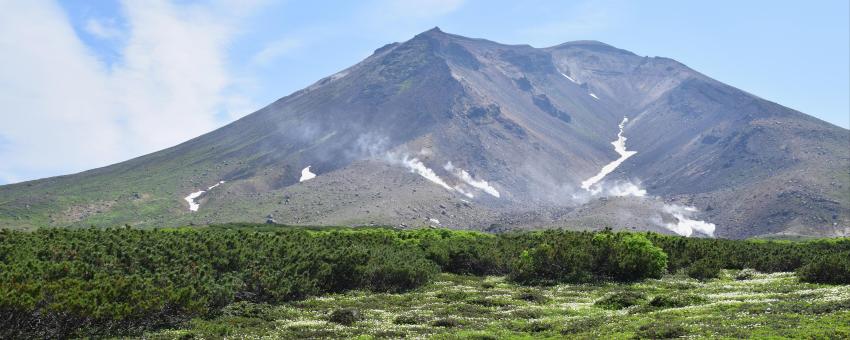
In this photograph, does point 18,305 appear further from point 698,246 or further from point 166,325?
point 698,246

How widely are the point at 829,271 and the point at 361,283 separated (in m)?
36.5

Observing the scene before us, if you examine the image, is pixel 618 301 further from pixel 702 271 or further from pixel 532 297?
pixel 702 271

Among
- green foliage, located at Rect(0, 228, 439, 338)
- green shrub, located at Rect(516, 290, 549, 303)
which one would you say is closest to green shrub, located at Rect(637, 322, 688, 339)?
green shrub, located at Rect(516, 290, 549, 303)

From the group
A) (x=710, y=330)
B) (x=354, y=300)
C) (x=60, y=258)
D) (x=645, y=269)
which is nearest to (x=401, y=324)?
(x=354, y=300)

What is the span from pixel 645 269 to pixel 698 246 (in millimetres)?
16953

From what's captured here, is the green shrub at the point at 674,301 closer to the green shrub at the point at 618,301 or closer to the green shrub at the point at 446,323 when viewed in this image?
the green shrub at the point at 618,301

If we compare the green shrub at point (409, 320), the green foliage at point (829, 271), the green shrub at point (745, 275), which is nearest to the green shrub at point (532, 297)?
the green shrub at point (409, 320)

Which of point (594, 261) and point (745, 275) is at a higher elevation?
point (594, 261)

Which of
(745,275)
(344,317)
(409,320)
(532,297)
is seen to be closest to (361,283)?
(532,297)

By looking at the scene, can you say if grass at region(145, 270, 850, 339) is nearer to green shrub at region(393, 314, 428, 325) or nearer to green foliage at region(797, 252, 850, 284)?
green shrub at region(393, 314, 428, 325)

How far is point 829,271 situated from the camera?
1970 inches

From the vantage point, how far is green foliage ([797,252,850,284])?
162 feet

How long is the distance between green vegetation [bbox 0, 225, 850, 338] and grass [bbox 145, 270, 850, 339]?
6.5 inches

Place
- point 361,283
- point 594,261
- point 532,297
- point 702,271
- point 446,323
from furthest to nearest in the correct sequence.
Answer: point 594,261 → point 702,271 → point 361,283 → point 532,297 → point 446,323
